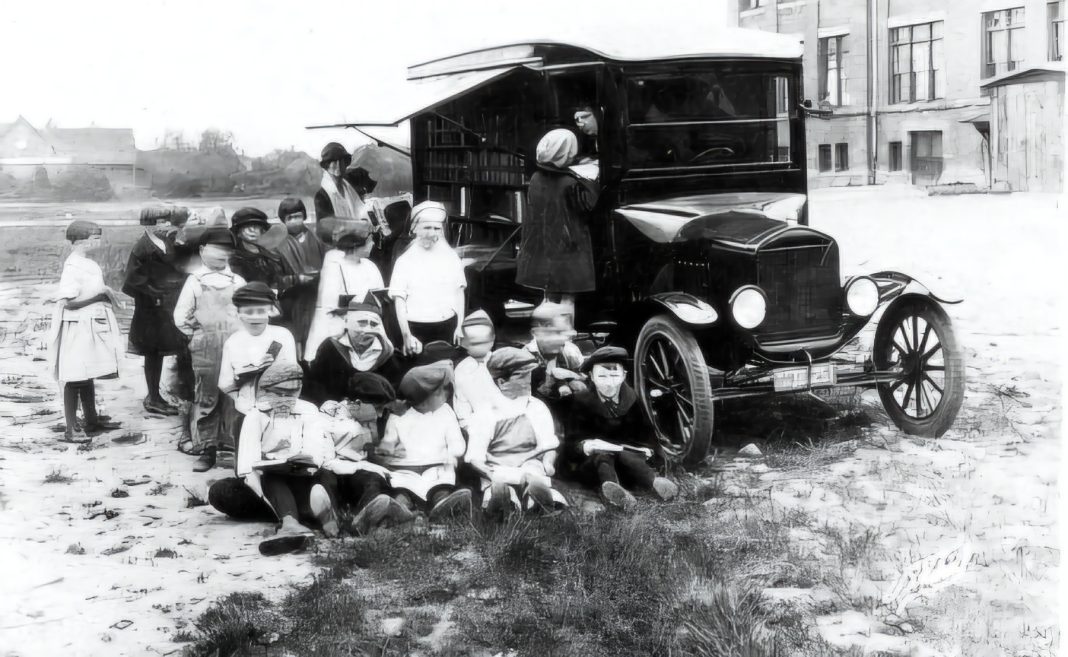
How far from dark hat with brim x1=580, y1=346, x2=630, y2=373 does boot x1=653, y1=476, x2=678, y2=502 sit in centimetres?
57

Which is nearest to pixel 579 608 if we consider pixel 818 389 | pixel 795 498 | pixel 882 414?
pixel 795 498

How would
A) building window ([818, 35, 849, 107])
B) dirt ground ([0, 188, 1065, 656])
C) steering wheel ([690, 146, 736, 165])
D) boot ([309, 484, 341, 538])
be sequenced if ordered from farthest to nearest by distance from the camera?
building window ([818, 35, 849, 107]) < steering wheel ([690, 146, 736, 165]) < boot ([309, 484, 341, 538]) < dirt ground ([0, 188, 1065, 656])

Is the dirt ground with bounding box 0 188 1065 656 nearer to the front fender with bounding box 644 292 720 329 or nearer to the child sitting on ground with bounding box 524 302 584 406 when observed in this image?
the front fender with bounding box 644 292 720 329

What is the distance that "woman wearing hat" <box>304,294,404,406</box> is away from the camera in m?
4.40

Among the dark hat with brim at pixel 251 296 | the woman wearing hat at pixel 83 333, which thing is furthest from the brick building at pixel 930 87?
the woman wearing hat at pixel 83 333

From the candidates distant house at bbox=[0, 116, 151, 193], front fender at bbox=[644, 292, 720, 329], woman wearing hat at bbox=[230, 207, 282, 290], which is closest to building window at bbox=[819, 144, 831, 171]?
front fender at bbox=[644, 292, 720, 329]

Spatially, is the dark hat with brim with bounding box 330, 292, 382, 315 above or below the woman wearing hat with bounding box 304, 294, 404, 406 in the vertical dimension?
above

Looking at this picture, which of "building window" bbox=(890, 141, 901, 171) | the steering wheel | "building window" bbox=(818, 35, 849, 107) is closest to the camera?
the steering wheel

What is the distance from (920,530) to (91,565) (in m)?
3.40

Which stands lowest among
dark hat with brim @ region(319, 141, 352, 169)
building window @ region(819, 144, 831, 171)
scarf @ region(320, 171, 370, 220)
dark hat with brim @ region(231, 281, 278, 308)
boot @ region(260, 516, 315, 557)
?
boot @ region(260, 516, 315, 557)

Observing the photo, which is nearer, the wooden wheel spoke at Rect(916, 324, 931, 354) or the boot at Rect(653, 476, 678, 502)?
the boot at Rect(653, 476, 678, 502)

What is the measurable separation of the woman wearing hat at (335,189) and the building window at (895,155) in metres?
2.66

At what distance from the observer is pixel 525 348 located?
181 inches

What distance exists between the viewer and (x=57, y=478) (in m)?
4.15
